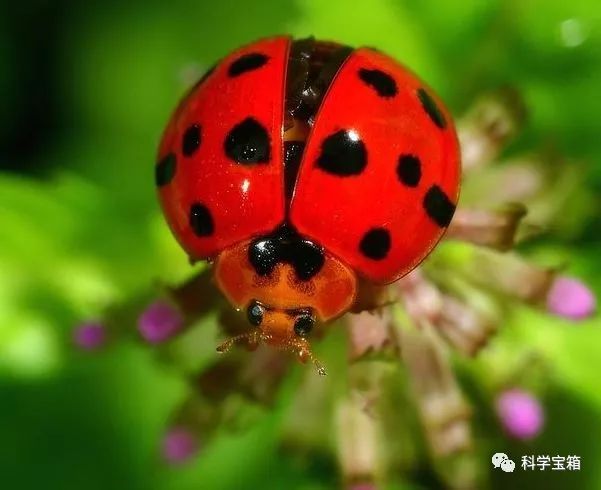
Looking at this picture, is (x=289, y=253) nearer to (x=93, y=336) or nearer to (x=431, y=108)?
(x=431, y=108)

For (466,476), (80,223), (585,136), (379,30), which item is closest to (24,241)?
(80,223)

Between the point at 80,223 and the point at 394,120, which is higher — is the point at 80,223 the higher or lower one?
the higher one

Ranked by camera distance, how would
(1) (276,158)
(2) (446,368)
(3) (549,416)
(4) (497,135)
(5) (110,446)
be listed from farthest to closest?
(5) (110,446) → (3) (549,416) → (4) (497,135) → (2) (446,368) → (1) (276,158)

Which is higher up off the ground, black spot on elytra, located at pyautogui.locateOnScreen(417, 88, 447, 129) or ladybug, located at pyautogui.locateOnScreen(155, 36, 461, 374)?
black spot on elytra, located at pyautogui.locateOnScreen(417, 88, 447, 129)

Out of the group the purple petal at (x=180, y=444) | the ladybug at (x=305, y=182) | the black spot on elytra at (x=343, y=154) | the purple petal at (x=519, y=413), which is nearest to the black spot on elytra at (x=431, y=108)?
the ladybug at (x=305, y=182)

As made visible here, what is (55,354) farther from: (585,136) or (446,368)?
(585,136)

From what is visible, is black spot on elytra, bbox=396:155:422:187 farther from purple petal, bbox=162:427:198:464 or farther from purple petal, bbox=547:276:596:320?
purple petal, bbox=162:427:198:464

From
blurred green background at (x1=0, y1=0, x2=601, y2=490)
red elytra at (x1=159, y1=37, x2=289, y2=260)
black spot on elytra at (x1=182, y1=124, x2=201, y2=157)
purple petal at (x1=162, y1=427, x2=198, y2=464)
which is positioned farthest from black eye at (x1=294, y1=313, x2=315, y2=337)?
blurred green background at (x1=0, y1=0, x2=601, y2=490)
